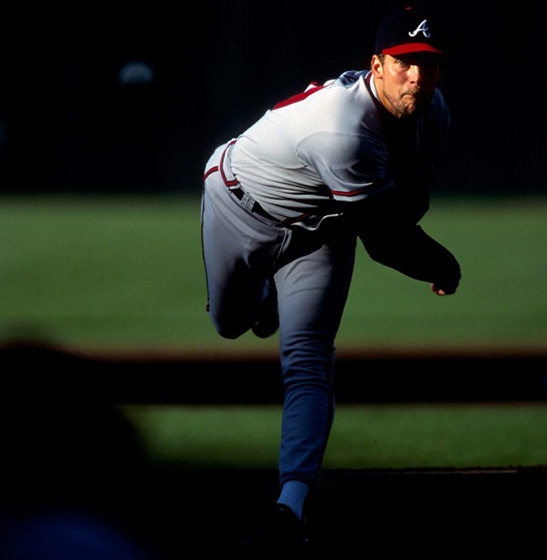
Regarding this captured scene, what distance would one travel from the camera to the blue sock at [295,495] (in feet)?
9.87

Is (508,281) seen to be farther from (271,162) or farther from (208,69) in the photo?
(208,69)

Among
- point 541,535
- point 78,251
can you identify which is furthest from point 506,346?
point 78,251

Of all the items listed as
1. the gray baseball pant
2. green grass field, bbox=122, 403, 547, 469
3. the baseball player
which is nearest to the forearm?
the baseball player

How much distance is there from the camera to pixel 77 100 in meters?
20.9

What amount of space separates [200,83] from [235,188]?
1788 centimetres

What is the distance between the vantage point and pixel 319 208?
10.9 feet

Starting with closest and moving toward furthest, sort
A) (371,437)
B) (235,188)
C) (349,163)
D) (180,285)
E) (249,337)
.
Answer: (349,163) < (235,188) < (371,437) < (249,337) < (180,285)

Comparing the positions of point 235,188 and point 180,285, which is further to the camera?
point 180,285

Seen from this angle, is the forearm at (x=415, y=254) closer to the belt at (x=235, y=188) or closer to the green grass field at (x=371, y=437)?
the belt at (x=235, y=188)

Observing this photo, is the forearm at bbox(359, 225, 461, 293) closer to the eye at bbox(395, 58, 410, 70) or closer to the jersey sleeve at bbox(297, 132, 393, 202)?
the jersey sleeve at bbox(297, 132, 393, 202)

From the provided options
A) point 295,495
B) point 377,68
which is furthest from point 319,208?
point 295,495

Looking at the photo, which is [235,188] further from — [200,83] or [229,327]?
[200,83]

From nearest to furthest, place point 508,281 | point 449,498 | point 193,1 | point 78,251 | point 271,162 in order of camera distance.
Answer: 1. point 271,162
2. point 449,498
3. point 508,281
4. point 78,251
5. point 193,1

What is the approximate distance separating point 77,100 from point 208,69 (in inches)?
109
